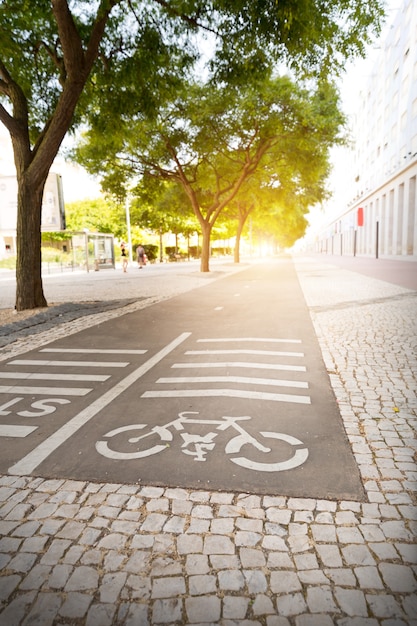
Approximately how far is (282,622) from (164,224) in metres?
44.9

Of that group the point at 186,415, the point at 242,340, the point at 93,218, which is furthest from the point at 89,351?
the point at 93,218

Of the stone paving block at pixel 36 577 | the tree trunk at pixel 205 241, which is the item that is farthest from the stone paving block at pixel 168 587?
the tree trunk at pixel 205 241

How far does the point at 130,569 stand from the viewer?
201cm

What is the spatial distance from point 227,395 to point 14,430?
2.04 meters

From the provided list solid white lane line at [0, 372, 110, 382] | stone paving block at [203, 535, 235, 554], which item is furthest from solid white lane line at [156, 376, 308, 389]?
stone paving block at [203, 535, 235, 554]

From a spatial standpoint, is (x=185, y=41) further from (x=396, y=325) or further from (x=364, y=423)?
(x=364, y=423)

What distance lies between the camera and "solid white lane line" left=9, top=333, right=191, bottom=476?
305cm

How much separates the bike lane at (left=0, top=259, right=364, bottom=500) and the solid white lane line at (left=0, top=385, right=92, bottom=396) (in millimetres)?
23

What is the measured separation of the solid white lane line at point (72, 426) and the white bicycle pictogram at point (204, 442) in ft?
1.20

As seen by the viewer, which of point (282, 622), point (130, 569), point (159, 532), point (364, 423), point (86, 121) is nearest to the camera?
point (282, 622)

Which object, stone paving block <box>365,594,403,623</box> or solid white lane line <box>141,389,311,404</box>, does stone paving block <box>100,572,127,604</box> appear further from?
solid white lane line <box>141,389,311,404</box>

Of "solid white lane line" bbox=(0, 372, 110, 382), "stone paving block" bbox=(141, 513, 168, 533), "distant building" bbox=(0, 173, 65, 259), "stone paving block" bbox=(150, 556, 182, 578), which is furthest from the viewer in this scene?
"distant building" bbox=(0, 173, 65, 259)

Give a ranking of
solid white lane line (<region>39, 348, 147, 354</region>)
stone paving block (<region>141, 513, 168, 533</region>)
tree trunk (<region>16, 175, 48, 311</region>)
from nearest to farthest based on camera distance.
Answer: stone paving block (<region>141, 513, 168, 533</region>) → solid white lane line (<region>39, 348, 147, 354</region>) → tree trunk (<region>16, 175, 48, 311</region>)

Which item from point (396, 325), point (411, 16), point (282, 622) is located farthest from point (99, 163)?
point (411, 16)
